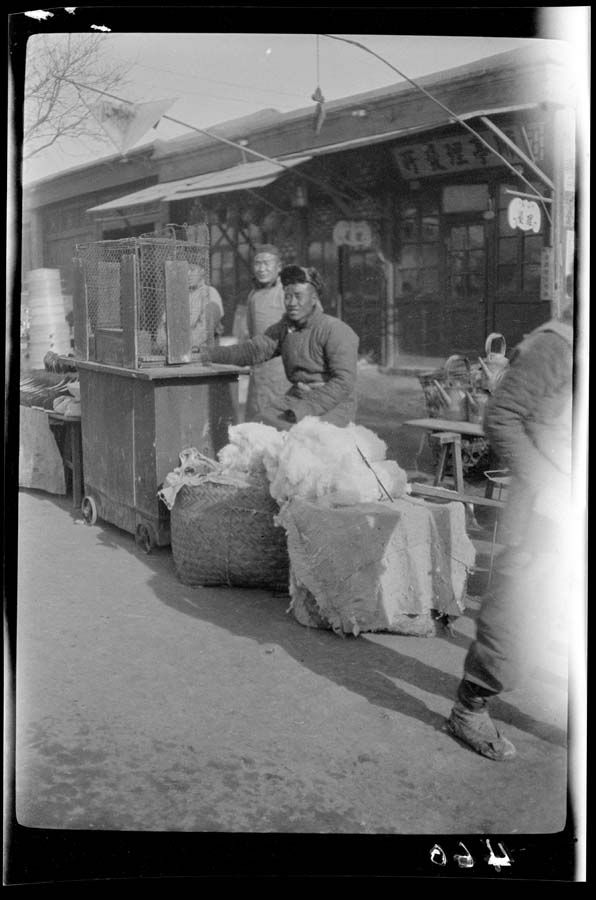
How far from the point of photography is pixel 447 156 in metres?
7.62

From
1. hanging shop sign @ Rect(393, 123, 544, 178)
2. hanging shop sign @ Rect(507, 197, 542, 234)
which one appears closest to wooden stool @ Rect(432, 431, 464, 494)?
hanging shop sign @ Rect(507, 197, 542, 234)

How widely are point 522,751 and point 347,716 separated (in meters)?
0.65

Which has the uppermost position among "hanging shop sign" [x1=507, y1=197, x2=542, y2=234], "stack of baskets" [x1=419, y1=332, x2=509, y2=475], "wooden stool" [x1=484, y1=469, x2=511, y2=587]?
"hanging shop sign" [x1=507, y1=197, x2=542, y2=234]

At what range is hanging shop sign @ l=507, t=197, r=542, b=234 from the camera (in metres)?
6.12

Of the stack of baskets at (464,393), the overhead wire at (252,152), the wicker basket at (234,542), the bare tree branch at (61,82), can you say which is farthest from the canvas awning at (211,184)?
the stack of baskets at (464,393)

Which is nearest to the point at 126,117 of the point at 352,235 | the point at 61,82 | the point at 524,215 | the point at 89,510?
the point at 61,82

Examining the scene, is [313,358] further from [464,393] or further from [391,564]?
[391,564]

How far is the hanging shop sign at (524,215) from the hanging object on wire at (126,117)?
3542 mm

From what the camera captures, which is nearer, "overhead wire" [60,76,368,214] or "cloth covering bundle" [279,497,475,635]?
"overhead wire" [60,76,368,214]

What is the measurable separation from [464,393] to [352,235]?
3468 millimetres

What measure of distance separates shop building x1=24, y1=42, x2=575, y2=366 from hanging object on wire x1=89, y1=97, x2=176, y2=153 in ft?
3.74

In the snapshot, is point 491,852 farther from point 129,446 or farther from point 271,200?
point 271,200

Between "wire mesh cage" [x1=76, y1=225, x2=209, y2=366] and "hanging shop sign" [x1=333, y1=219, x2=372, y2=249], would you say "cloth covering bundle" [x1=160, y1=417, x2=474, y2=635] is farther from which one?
"hanging shop sign" [x1=333, y1=219, x2=372, y2=249]

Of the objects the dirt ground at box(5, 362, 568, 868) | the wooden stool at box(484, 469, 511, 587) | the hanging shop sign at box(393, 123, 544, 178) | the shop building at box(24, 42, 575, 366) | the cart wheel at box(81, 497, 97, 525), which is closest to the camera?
the dirt ground at box(5, 362, 568, 868)
